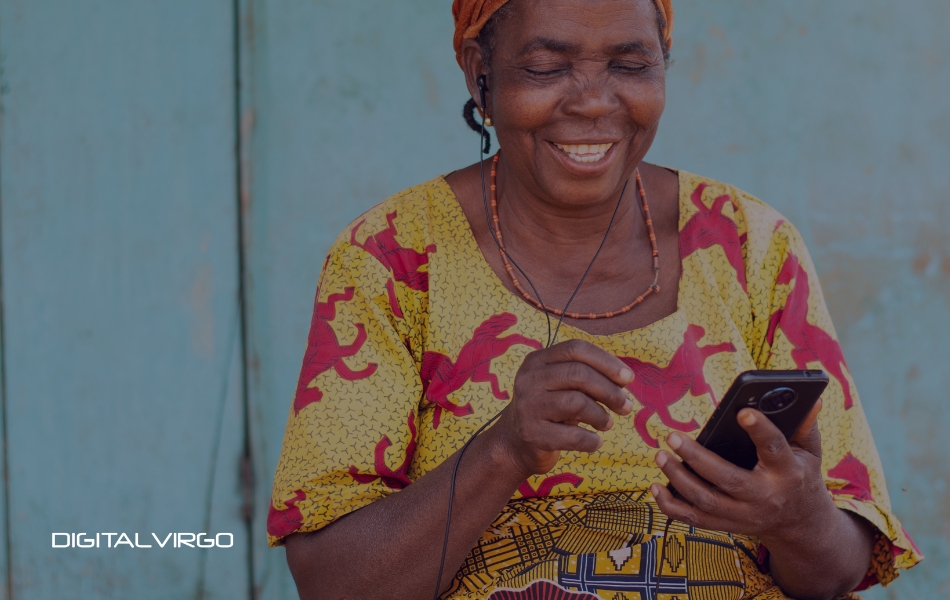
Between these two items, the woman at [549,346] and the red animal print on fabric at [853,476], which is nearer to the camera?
the woman at [549,346]

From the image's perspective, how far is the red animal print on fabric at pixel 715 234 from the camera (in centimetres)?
198

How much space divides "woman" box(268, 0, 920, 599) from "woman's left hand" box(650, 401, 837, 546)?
30 millimetres

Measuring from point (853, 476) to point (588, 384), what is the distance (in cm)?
76

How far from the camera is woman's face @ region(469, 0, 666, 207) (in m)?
1.77

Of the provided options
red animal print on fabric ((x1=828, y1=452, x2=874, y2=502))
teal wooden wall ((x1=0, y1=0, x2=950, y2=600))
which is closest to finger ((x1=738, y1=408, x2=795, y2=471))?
red animal print on fabric ((x1=828, y1=452, x2=874, y2=502))

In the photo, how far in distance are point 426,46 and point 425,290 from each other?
1.19 metres

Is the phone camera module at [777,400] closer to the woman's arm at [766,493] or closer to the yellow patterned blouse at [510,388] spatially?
the woman's arm at [766,493]

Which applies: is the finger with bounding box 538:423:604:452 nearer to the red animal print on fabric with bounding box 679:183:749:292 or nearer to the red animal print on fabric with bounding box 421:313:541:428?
the red animal print on fabric with bounding box 421:313:541:428

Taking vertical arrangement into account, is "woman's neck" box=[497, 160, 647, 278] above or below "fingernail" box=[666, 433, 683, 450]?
above

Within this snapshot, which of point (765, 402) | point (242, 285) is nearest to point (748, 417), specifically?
point (765, 402)

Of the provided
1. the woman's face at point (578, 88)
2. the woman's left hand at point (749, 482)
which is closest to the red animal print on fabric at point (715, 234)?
the woman's face at point (578, 88)

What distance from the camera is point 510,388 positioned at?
1.81 metres

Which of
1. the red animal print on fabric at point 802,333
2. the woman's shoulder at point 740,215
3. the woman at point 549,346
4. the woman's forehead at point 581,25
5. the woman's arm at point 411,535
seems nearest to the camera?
the woman's arm at point 411,535

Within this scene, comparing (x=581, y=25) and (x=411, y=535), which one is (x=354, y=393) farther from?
(x=581, y=25)
